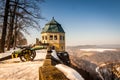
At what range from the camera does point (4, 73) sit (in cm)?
884

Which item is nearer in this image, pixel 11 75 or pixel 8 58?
pixel 11 75

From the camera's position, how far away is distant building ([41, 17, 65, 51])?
38.9 meters

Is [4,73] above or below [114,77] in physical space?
above

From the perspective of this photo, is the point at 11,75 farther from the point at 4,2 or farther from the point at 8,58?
the point at 4,2

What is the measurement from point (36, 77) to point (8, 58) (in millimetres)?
7638

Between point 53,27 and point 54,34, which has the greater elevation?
point 53,27

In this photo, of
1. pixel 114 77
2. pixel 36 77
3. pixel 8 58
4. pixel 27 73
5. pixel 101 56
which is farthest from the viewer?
pixel 101 56

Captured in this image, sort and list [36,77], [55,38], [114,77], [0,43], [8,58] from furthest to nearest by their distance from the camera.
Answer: [114,77], [55,38], [0,43], [8,58], [36,77]

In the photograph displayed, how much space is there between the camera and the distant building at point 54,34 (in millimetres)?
38906

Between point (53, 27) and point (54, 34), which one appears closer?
point (54, 34)

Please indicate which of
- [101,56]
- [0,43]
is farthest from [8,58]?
[101,56]

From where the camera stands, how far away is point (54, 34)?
39.5 m

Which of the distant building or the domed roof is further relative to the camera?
the domed roof

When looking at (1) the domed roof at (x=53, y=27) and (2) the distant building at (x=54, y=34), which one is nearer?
(2) the distant building at (x=54, y=34)
